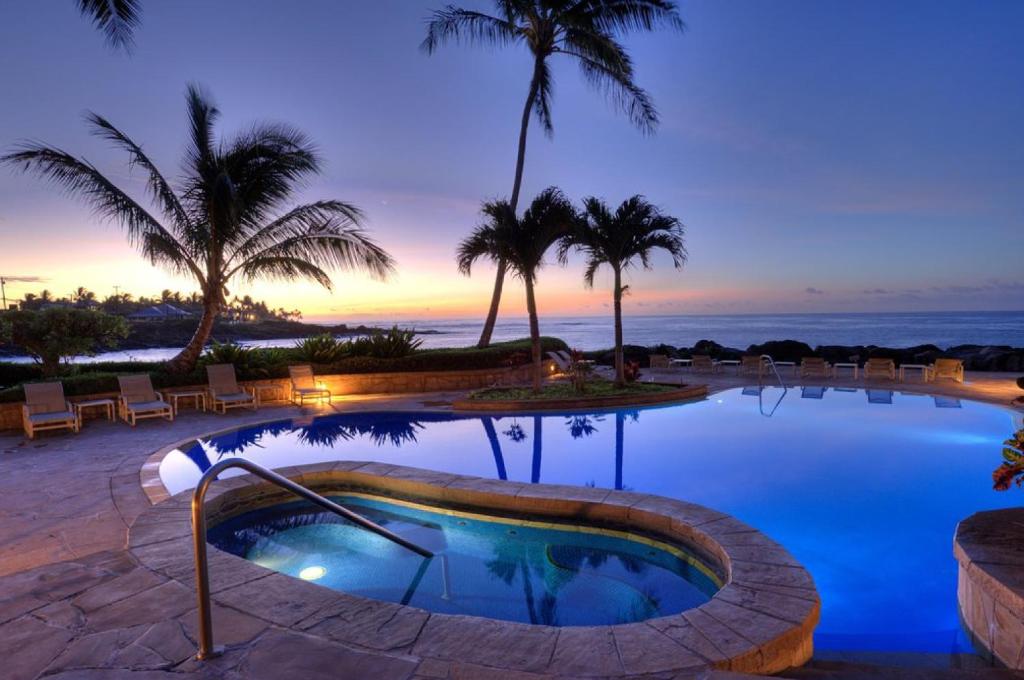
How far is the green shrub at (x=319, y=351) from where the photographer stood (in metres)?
14.1

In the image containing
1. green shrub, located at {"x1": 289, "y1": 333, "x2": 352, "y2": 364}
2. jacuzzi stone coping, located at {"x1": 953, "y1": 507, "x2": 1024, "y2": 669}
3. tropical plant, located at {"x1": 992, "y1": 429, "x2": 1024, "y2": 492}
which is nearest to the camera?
jacuzzi stone coping, located at {"x1": 953, "y1": 507, "x2": 1024, "y2": 669}

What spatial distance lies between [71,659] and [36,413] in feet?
30.9

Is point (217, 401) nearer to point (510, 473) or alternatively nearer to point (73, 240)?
point (510, 473)

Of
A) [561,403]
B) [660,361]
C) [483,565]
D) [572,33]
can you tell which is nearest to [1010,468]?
[483,565]

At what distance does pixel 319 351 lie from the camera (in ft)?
46.5

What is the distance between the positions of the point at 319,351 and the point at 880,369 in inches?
613

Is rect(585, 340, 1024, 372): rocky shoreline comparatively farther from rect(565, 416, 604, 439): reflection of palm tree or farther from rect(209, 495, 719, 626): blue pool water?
rect(209, 495, 719, 626): blue pool water

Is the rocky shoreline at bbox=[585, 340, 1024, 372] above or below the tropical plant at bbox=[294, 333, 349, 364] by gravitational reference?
below

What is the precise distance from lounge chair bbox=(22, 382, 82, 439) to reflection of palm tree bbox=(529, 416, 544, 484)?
8.20 metres

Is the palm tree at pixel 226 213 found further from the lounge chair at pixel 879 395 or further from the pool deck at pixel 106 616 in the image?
the lounge chair at pixel 879 395

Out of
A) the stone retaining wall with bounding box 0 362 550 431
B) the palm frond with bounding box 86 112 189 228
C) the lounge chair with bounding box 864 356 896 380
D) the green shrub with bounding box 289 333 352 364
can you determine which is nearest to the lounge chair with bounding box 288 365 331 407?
the stone retaining wall with bounding box 0 362 550 431

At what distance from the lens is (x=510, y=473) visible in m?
8.02

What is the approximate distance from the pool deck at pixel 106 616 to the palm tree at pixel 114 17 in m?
5.73

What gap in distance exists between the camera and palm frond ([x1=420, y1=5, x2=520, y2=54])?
16016 millimetres
